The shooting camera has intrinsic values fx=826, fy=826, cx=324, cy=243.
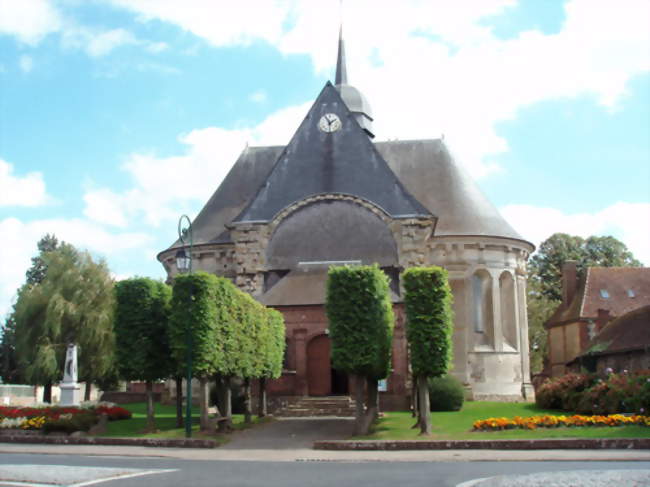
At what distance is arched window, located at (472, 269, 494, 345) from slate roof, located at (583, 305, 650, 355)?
6.54 m

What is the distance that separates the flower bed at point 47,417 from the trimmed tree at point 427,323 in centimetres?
1110

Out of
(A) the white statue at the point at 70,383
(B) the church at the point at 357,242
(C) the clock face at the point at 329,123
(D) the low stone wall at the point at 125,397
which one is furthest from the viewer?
(D) the low stone wall at the point at 125,397

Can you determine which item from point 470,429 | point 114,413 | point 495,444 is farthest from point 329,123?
point 495,444

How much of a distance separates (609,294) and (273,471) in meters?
41.3

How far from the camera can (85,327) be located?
147ft

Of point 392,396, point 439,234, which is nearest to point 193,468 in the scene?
point 392,396

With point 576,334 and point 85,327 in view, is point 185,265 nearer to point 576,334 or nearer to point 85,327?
point 85,327

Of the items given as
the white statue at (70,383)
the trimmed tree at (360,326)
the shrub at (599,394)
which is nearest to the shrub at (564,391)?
the shrub at (599,394)

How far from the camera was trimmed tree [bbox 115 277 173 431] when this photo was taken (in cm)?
2828

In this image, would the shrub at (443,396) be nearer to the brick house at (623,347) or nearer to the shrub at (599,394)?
the shrub at (599,394)

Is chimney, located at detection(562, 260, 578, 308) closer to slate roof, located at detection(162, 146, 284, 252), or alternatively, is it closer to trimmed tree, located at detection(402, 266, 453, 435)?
slate roof, located at detection(162, 146, 284, 252)

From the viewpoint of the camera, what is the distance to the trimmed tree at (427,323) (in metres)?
26.3

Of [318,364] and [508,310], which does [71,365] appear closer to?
[318,364]

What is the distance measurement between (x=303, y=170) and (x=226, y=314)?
15.0 m
